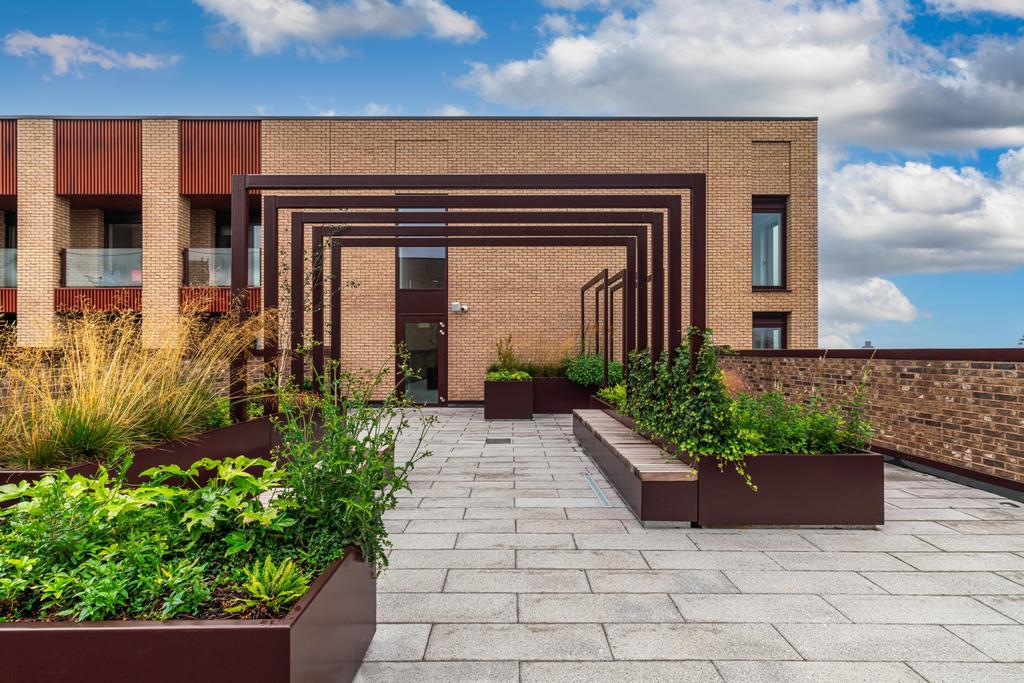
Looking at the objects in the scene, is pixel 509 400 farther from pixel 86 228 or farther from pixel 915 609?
pixel 86 228

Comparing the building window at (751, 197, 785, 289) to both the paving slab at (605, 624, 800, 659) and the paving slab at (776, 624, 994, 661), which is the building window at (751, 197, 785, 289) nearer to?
the paving slab at (776, 624, 994, 661)

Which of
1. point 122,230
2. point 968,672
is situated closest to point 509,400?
point 968,672

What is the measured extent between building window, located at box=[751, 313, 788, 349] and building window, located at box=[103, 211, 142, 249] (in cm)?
1549

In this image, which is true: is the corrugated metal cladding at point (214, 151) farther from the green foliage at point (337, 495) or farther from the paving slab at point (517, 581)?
the green foliage at point (337, 495)

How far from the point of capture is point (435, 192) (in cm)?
1430

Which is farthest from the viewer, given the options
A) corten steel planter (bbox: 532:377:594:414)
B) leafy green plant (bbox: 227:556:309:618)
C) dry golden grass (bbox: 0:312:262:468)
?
corten steel planter (bbox: 532:377:594:414)

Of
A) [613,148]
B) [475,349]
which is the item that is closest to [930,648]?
[475,349]

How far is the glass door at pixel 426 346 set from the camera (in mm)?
14031

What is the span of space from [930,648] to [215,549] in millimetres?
2728

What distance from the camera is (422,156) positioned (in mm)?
14086

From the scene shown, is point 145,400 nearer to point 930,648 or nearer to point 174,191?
point 930,648

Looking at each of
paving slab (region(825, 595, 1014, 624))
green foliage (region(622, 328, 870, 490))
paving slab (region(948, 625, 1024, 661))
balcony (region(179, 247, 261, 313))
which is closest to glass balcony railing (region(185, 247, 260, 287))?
balcony (region(179, 247, 261, 313))

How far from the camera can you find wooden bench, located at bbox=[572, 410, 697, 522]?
4160 mm

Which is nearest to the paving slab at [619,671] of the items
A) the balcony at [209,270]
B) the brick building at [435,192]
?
the brick building at [435,192]
